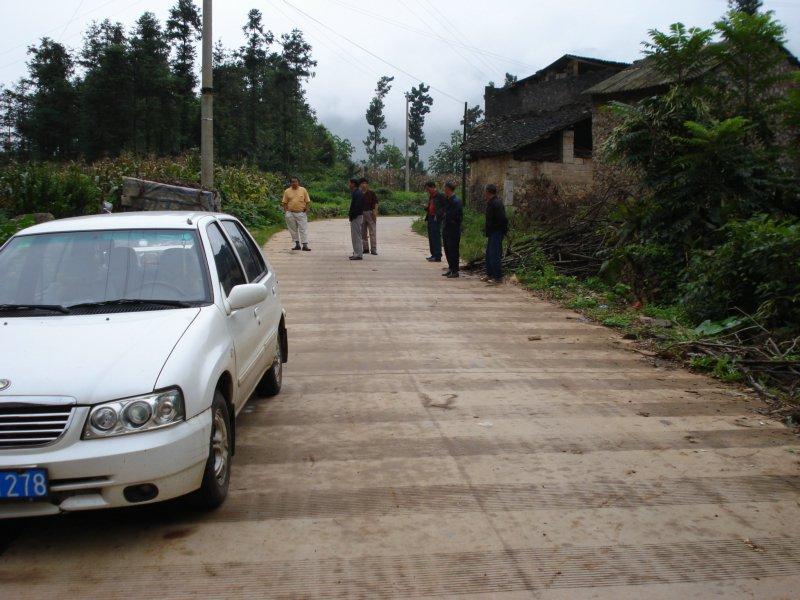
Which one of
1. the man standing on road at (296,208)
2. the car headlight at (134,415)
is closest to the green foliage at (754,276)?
the car headlight at (134,415)

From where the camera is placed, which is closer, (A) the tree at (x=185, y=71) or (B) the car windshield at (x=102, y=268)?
(B) the car windshield at (x=102, y=268)

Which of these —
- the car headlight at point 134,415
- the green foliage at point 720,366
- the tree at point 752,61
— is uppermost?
the tree at point 752,61

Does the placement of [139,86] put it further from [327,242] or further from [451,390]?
[451,390]

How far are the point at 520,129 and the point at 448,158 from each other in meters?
48.0

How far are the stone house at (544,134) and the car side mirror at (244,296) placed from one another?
25044 millimetres

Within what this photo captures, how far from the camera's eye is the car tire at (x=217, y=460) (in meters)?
4.07

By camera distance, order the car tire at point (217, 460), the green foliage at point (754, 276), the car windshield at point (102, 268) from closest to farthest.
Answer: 1. the car tire at point (217, 460)
2. the car windshield at point (102, 268)
3. the green foliage at point (754, 276)

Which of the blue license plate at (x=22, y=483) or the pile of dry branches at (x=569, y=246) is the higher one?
the pile of dry branches at (x=569, y=246)

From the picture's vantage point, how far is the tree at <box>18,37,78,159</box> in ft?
203

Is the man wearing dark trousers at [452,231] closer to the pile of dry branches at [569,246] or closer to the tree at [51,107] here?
the pile of dry branches at [569,246]

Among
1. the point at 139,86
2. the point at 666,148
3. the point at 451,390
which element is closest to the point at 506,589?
the point at 451,390

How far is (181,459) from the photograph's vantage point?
12.2 feet

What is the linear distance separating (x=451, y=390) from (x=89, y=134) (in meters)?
58.0

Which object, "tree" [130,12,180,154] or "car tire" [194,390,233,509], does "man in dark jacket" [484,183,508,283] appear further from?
"tree" [130,12,180,154]
